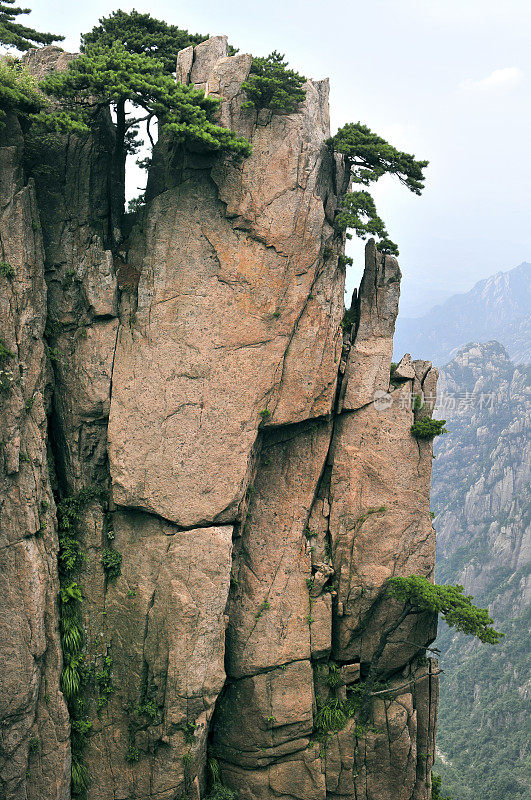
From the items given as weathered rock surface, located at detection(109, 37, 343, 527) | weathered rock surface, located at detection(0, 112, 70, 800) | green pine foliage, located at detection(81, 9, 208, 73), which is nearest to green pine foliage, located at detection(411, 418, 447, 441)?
weathered rock surface, located at detection(109, 37, 343, 527)

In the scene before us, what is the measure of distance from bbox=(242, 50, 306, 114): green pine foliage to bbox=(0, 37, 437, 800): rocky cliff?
1.51 feet

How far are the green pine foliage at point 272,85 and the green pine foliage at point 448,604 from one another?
16.1 metres

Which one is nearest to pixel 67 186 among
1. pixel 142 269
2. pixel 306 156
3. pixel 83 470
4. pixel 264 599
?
pixel 142 269

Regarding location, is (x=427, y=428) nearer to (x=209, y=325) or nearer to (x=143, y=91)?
(x=209, y=325)

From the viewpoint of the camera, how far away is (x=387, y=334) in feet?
77.4

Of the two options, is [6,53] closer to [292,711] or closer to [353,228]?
[353,228]

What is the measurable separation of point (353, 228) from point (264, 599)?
13.1 m

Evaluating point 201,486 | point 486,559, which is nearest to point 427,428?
point 201,486

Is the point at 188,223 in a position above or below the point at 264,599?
above

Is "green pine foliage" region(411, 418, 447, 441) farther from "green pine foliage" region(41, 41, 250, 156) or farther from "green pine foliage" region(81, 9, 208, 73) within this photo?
"green pine foliage" region(81, 9, 208, 73)

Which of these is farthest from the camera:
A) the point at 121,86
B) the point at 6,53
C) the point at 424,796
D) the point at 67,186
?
the point at 424,796

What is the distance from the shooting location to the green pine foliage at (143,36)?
2070cm

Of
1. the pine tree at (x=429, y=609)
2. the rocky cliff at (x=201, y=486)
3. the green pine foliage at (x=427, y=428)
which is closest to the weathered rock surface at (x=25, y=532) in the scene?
the rocky cliff at (x=201, y=486)

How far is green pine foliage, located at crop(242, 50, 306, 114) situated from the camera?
63.6ft
